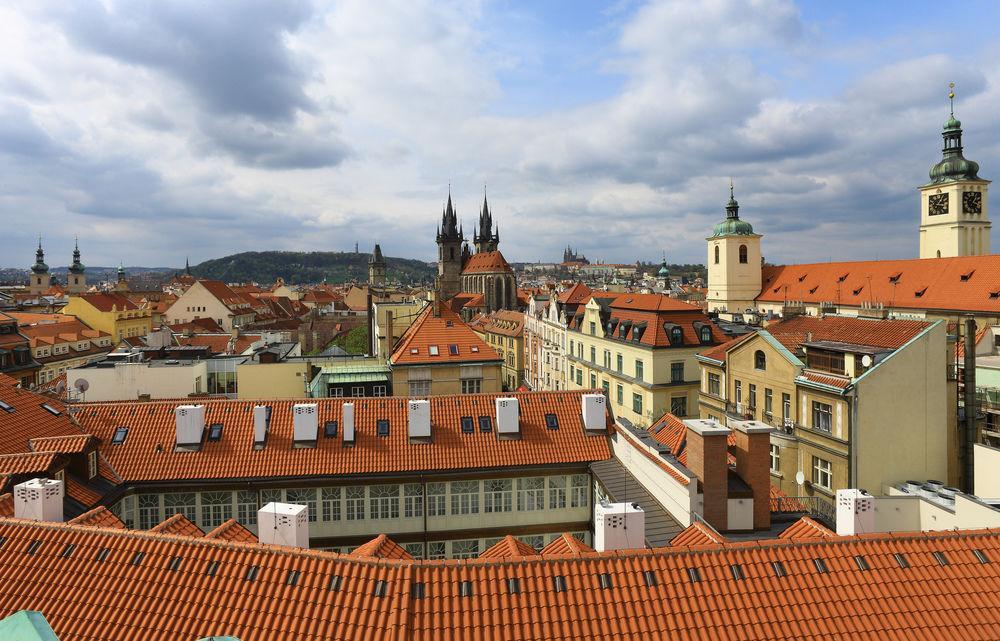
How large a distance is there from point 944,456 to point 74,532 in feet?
94.3

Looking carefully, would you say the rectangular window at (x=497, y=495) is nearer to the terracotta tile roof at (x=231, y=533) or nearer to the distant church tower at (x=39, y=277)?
the terracotta tile roof at (x=231, y=533)

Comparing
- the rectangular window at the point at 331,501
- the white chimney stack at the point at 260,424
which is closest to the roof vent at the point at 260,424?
the white chimney stack at the point at 260,424

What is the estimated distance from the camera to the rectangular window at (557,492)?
21453mm

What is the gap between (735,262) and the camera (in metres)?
81.5

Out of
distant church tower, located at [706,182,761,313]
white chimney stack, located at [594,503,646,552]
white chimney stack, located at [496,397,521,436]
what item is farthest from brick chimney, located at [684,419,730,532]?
distant church tower, located at [706,182,761,313]

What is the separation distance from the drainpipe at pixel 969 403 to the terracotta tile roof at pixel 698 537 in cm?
1734

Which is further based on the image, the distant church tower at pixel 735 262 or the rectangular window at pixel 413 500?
the distant church tower at pixel 735 262

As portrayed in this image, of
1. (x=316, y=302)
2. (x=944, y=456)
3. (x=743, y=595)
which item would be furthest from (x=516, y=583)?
(x=316, y=302)

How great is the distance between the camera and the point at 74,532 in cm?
1179

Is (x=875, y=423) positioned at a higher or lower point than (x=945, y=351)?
lower

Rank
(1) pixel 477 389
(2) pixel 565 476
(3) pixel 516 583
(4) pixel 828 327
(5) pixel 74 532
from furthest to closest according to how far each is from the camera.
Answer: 1. (1) pixel 477 389
2. (4) pixel 828 327
3. (2) pixel 565 476
4. (5) pixel 74 532
5. (3) pixel 516 583

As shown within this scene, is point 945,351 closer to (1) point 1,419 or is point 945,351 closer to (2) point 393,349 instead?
(2) point 393,349

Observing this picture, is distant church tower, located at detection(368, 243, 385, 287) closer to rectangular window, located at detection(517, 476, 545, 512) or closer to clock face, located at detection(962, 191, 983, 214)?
clock face, located at detection(962, 191, 983, 214)

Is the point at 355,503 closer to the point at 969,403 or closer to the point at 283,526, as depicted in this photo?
the point at 283,526
